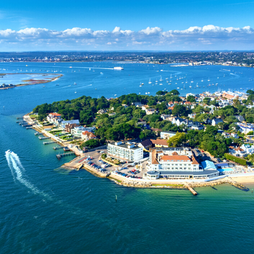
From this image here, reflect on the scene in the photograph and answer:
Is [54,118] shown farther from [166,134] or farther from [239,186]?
[239,186]

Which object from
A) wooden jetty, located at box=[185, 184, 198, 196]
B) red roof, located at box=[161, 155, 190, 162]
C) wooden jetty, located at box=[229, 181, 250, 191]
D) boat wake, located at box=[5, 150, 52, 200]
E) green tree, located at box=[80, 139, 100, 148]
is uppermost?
red roof, located at box=[161, 155, 190, 162]

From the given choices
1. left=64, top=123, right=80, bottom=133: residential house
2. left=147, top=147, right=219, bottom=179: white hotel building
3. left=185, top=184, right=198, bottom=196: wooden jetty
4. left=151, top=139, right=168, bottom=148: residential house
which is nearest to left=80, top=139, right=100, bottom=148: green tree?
left=151, top=139, right=168, bottom=148: residential house

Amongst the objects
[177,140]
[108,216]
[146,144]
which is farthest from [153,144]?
[108,216]

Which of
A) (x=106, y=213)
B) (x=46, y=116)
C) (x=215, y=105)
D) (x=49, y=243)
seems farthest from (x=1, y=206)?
(x=215, y=105)

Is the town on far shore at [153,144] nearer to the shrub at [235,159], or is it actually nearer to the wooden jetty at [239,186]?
the shrub at [235,159]

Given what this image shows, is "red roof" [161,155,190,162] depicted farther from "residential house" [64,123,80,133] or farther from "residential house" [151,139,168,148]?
"residential house" [64,123,80,133]

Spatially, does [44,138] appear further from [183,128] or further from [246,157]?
[246,157]
